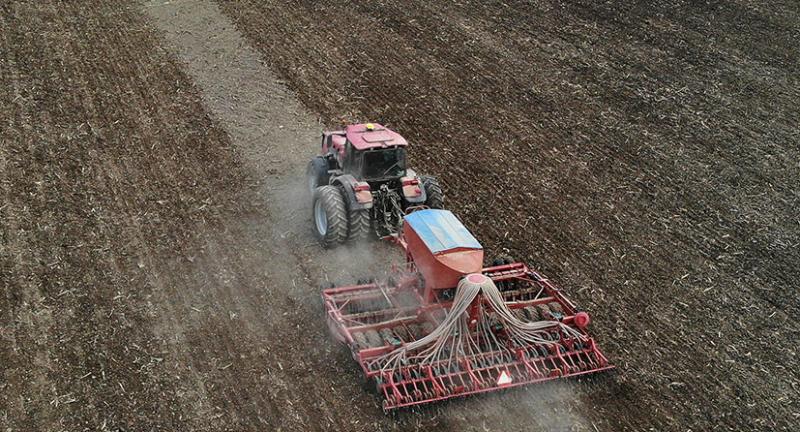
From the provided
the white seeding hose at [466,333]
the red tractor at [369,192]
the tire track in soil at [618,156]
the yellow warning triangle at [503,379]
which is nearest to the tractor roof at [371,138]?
the red tractor at [369,192]

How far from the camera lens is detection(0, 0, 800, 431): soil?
31.5ft

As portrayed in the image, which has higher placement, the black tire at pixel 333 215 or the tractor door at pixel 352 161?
the tractor door at pixel 352 161

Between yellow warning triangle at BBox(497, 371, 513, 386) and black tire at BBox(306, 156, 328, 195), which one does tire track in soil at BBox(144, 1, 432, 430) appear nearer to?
black tire at BBox(306, 156, 328, 195)

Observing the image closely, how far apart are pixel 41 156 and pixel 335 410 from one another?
8.11 m

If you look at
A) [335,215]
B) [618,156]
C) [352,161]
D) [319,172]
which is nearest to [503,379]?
[335,215]

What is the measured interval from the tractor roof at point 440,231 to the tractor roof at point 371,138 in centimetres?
156

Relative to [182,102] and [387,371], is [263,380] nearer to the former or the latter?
[387,371]

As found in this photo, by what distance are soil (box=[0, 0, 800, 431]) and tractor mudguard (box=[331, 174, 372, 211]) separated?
3.13 ft

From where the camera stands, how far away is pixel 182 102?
55.0 feet

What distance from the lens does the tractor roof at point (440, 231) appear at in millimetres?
9953

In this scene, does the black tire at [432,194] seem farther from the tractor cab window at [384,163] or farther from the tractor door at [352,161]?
the tractor door at [352,161]

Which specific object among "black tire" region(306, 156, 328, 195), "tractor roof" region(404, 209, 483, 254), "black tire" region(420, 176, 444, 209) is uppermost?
"tractor roof" region(404, 209, 483, 254)

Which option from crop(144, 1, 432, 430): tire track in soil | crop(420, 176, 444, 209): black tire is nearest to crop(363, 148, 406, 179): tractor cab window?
crop(420, 176, 444, 209): black tire

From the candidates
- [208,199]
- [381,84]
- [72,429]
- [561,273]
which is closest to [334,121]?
[381,84]
